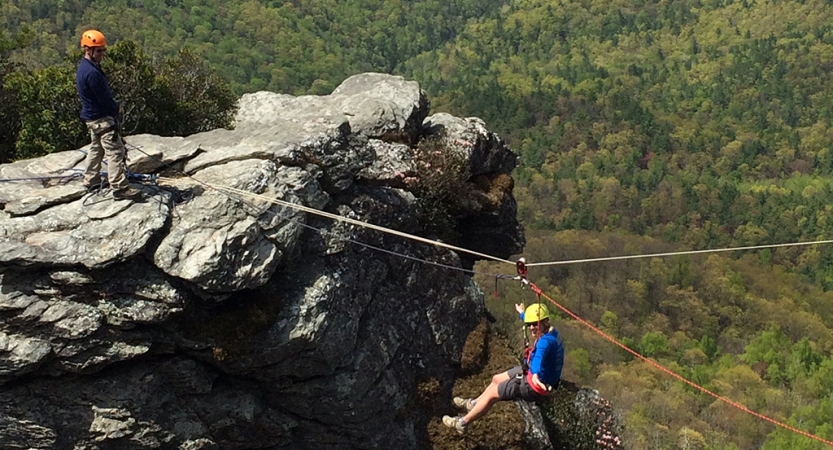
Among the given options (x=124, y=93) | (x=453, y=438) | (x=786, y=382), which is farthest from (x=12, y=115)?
(x=786, y=382)

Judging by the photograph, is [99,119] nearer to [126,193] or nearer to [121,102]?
[126,193]

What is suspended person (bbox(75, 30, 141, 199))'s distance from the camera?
11211mm

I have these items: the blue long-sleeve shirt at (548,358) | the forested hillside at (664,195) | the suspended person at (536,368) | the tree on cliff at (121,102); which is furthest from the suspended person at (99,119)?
the forested hillside at (664,195)

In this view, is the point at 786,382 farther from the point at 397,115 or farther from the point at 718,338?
the point at 397,115

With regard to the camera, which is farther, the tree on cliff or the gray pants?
the tree on cliff

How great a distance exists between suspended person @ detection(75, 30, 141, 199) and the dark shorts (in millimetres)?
6218

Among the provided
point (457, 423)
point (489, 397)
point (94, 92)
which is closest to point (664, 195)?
point (457, 423)

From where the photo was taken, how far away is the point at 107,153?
1204 cm

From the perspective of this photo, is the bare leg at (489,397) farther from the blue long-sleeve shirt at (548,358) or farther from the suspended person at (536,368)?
the blue long-sleeve shirt at (548,358)

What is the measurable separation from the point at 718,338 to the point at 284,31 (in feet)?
442

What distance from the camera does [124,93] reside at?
16.2 m

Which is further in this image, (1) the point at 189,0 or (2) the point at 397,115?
(1) the point at 189,0

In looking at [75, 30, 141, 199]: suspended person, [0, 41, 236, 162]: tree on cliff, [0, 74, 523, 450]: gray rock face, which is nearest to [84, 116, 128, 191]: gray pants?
[75, 30, 141, 199]: suspended person

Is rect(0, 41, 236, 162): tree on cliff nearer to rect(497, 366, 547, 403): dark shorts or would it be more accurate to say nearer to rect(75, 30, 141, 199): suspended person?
rect(75, 30, 141, 199): suspended person
